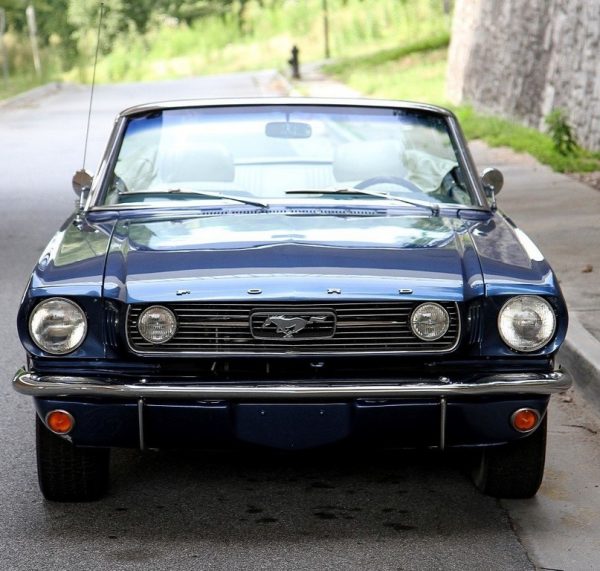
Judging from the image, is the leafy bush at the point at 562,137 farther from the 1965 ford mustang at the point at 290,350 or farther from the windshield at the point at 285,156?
the 1965 ford mustang at the point at 290,350

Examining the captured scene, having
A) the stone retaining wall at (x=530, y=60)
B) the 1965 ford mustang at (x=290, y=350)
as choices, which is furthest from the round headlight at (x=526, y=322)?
the stone retaining wall at (x=530, y=60)

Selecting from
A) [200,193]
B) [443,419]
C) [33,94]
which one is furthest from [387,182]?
[33,94]

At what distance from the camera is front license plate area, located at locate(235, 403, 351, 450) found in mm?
4375

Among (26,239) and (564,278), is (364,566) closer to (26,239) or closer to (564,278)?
(564,278)

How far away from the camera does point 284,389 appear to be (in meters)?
4.35

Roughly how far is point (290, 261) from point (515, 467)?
1.07 m

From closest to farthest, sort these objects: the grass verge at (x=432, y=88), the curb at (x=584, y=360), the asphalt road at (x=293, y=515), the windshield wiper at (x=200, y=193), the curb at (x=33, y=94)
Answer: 1. the asphalt road at (x=293, y=515)
2. the windshield wiper at (x=200, y=193)
3. the curb at (x=584, y=360)
4. the grass verge at (x=432, y=88)
5. the curb at (x=33, y=94)

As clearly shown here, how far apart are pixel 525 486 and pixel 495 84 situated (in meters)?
19.5

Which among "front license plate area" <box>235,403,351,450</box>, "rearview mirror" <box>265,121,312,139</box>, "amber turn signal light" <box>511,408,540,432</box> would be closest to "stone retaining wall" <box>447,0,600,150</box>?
"rearview mirror" <box>265,121,312,139</box>

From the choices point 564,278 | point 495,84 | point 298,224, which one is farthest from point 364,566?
point 495,84

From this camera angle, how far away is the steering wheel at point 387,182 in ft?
19.1

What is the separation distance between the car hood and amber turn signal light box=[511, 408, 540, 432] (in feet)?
1.36

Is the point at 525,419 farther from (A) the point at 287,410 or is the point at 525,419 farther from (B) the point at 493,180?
(B) the point at 493,180

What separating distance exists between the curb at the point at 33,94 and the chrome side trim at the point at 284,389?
1075 inches
